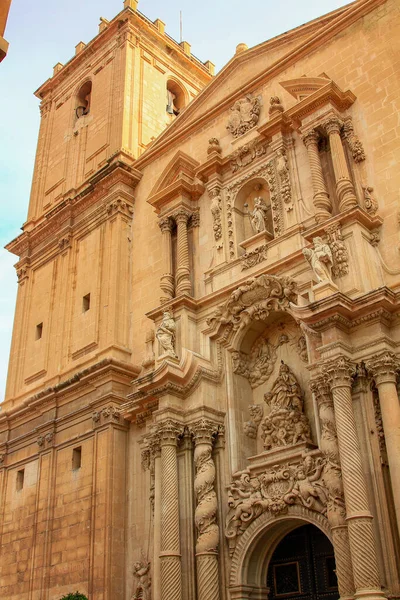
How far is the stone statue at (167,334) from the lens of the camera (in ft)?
50.0

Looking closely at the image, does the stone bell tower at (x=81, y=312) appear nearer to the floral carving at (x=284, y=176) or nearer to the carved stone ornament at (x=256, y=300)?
the carved stone ornament at (x=256, y=300)

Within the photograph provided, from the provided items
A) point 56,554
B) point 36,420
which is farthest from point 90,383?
point 56,554

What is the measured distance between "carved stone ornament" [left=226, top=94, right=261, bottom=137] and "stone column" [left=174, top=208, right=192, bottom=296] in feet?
8.03

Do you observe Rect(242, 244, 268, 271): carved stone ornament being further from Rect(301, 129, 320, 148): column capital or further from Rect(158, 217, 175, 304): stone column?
Rect(301, 129, 320, 148): column capital

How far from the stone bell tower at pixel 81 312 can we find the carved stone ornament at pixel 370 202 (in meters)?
6.72

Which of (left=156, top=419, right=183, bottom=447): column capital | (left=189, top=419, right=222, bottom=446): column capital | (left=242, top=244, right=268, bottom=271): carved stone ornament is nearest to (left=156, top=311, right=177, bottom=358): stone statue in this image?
(left=156, top=419, right=183, bottom=447): column capital

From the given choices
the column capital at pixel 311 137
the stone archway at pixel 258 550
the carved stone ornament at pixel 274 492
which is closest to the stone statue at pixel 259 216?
the column capital at pixel 311 137

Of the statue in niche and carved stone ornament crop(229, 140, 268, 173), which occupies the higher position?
carved stone ornament crop(229, 140, 268, 173)

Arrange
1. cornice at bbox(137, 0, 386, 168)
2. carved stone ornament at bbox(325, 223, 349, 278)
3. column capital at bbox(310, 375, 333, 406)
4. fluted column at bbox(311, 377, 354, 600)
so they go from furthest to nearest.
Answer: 1. cornice at bbox(137, 0, 386, 168)
2. carved stone ornament at bbox(325, 223, 349, 278)
3. column capital at bbox(310, 375, 333, 406)
4. fluted column at bbox(311, 377, 354, 600)

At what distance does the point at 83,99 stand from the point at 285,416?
1601 centimetres

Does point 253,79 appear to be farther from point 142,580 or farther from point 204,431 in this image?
point 142,580

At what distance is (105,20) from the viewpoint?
25.6 m

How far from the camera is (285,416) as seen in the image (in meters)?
13.6

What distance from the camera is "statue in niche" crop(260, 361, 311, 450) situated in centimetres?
1334
